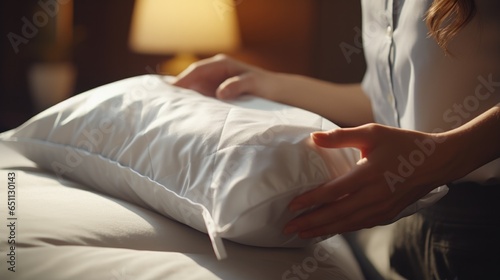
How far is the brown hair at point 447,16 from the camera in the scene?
0.62 metres

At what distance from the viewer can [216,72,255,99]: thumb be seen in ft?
2.72

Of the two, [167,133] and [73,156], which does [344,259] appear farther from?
[73,156]

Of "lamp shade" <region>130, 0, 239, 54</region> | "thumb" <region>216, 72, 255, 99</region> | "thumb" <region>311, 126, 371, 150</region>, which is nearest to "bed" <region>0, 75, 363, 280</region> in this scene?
"thumb" <region>311, 126, 371, 150</region>

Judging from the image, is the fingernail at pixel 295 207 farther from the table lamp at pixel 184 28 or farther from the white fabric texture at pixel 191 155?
the table lamp at pixel 184 28

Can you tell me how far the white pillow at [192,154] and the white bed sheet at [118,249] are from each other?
0.06 feet

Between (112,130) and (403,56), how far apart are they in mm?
393

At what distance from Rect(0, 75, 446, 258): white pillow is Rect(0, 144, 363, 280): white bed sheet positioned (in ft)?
0.06

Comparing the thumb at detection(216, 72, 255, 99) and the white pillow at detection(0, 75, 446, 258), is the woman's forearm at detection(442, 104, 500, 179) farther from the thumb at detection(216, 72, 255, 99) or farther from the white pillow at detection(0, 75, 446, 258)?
the thumb at detection(216, 72, 255, 99)

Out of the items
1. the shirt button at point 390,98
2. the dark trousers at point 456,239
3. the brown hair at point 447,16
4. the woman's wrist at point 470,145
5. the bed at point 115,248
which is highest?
the brown hair at point 447,16

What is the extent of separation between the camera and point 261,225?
498 mm

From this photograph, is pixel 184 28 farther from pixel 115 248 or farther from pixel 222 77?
pixel 115 248

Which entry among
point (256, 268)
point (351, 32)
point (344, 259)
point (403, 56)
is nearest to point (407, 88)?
point (403, 56)

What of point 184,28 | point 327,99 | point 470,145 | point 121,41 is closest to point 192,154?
point 470,145

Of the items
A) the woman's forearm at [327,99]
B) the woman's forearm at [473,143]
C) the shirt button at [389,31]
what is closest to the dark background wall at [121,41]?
the woman's forearm at [327,99]
